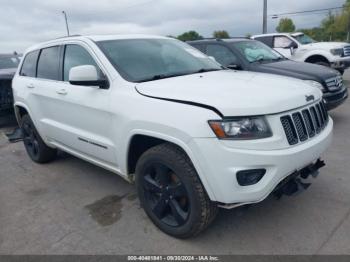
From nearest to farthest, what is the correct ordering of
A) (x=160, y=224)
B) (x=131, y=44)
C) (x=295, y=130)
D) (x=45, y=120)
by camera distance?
(x=295, y=130) → (x=160, y=224) → (x=131, y=44) → (x=45, y=120)

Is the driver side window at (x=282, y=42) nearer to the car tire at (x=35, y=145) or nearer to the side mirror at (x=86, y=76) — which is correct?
the car tire at (x=35, y=145)

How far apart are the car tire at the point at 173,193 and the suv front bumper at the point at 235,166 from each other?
14cm

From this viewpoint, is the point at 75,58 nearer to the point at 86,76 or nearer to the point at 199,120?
the point at 86,76

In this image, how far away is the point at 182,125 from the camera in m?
2.53

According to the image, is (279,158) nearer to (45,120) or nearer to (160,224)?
(160,224)

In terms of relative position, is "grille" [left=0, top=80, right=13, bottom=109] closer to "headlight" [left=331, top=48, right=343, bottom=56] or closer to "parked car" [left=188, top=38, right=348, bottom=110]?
"parked car" [left=188, top=38, right=348, bottom=110]

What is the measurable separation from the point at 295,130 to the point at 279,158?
328 millimetres

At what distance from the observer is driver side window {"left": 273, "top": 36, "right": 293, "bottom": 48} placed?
1198cm

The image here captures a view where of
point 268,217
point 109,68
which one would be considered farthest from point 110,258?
point 109,68

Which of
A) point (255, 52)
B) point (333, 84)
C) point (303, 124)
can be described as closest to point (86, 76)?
point (303, 124)

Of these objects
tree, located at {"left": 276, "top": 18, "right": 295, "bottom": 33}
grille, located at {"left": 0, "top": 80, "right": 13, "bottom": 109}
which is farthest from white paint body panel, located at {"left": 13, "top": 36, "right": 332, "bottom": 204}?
tree, located at {"left": 276, "top": 18, "right": 295, "bottom": 33}

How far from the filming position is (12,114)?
7762mm

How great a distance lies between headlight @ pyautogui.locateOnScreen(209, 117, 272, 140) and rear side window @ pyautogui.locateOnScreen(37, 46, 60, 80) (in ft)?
8.42

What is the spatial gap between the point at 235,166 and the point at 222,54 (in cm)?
493
